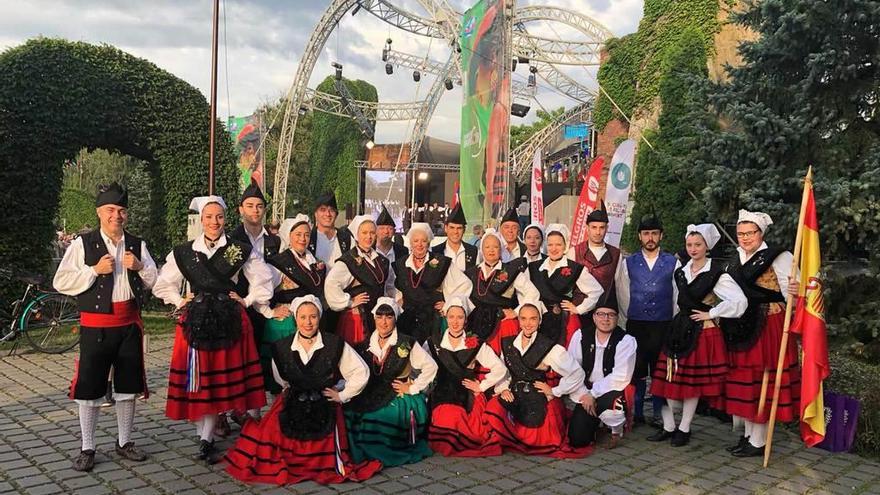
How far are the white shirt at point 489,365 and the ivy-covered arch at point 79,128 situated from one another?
6.06 metres

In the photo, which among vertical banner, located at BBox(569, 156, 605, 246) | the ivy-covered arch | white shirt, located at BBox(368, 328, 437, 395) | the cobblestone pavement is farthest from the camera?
vertical banner, located at BBox(569, 156, 605, 246)

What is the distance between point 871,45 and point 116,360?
6.93m

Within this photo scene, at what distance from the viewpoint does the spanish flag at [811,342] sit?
4.62 metres

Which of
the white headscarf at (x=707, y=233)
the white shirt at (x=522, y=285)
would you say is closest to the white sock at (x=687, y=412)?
the white headscarf at (x=707, y=233)

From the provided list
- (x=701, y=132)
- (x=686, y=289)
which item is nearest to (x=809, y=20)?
(x=701, y=132)

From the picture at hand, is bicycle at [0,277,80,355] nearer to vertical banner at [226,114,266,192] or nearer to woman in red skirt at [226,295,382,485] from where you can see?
woman in red skirt at [226,295,382,485]

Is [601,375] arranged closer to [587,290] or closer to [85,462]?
[587,290]

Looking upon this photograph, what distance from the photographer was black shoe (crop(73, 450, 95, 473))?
4.29 metres

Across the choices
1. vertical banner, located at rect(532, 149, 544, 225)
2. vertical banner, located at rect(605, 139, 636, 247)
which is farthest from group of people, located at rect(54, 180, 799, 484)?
vertical banner, located at rect(532, 149, 544, 225)

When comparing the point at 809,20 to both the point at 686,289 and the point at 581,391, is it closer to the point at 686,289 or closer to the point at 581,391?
the point at 686,289

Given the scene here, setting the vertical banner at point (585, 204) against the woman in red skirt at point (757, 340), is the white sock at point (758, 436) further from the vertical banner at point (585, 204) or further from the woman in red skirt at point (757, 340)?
the vertical banner at point (585, 204)

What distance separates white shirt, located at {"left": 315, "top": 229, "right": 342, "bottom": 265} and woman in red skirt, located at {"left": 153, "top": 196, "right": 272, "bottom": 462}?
135 cm

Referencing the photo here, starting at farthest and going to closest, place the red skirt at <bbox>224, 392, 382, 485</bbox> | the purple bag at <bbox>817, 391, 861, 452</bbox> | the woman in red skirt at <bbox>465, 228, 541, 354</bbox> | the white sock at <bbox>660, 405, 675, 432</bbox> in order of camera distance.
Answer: the woman in red skirt at <bbox>465, 228, 541, 354</bbox>
the white sock at <bbox>660, 405, 675, 432</bbox>
the purple bag at <bbox>817, 391, 861, 452</bbox>
the red skirt at <bbox>224, 392, 382, 485</bbox>

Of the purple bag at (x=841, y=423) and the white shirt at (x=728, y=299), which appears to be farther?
the purple bag at (x=841, y=423)
